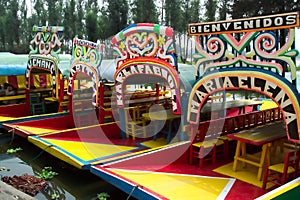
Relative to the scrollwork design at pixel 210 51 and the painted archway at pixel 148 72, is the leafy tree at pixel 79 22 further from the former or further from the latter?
the scrollwork design at pixel 210 51

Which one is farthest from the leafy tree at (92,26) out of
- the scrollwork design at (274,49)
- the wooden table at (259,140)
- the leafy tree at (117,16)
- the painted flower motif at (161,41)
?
the scrollwork design at (274,49)

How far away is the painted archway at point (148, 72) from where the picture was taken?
625 centimetres

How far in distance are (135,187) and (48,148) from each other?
265 cm

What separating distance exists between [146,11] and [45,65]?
12.7 meters

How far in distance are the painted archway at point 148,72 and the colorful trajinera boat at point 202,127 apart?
19 millimetres

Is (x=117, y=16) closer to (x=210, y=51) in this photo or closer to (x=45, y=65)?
(x=45, y=65)

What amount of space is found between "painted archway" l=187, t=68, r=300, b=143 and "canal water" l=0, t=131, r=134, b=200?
2.03 meters

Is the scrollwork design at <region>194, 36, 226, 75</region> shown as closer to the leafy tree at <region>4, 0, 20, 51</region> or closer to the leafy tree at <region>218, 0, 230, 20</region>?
the leafy tree at <region>218, 0, 230, 20</region>

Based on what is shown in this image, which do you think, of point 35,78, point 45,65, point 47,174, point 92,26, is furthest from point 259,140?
point 92,26

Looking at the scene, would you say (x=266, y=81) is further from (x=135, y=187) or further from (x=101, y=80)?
(x=101, y=80)

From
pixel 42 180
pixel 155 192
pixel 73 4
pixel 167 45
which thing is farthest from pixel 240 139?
pixel 73 4

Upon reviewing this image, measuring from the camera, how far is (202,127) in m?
6.05

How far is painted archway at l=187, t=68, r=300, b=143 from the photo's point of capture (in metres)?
4.56

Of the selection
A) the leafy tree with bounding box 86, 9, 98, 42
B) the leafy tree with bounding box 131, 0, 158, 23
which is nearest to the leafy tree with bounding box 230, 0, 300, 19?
the leafy tree with bounding box 131, 0, 158, 23
